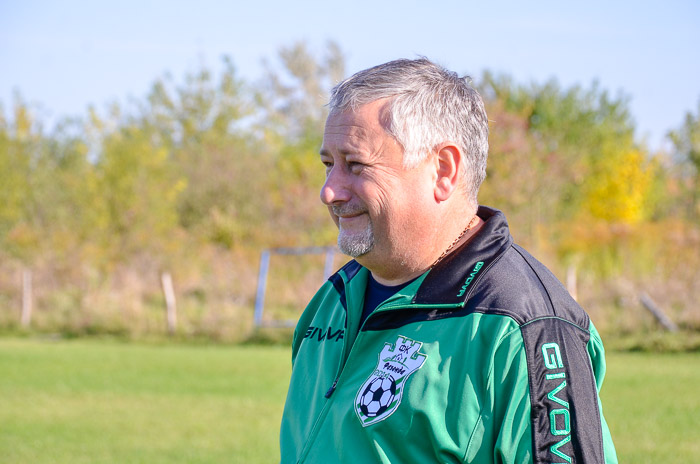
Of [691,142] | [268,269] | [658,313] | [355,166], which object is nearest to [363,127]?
[355,166]

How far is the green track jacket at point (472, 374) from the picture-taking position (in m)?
1.92

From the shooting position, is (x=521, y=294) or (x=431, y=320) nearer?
(x=521, y=294)

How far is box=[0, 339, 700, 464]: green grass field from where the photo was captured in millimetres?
8867

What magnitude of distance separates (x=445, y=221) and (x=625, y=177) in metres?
37.1

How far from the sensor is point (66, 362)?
1642 cm

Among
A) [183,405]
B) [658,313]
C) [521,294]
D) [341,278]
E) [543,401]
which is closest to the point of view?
[543,401]

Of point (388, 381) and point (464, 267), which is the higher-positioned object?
point (464, 267)

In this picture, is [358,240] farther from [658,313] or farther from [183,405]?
[658,313]

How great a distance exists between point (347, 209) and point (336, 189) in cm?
7

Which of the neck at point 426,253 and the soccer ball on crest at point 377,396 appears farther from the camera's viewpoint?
the neck at point 426,253

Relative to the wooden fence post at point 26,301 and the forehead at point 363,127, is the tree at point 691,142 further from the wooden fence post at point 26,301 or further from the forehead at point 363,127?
the forehead at point 363,127

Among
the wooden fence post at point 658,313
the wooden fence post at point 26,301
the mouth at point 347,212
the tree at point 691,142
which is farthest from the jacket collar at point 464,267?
the tree at point 691,142

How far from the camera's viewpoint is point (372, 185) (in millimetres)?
2271

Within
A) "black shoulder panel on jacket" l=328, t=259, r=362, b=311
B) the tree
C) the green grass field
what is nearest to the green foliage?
the tree
